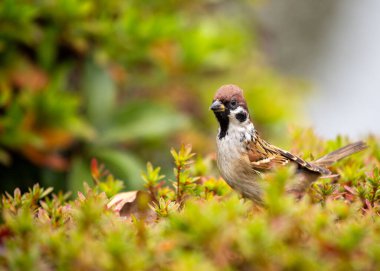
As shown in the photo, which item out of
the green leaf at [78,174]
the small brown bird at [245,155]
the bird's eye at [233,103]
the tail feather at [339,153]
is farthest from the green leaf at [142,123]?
the tail feather at [339,153]

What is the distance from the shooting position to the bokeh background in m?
4.70

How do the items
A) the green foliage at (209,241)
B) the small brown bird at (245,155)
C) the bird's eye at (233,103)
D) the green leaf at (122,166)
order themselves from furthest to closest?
the green leaf at (122,166), the bird's eye at (233,103), the small brown bird at (245,155), the green foliage at (209,241)

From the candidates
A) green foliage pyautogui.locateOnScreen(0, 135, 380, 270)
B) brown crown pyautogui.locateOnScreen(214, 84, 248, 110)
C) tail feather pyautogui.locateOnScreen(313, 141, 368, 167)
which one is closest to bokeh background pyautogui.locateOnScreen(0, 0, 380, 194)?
tail feather pyautogui.locateOnScreen(313, 141, 368, 167)

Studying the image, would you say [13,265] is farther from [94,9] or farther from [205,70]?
[205,70]

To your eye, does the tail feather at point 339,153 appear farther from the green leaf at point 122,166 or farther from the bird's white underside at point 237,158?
the green leaf at point 122,166

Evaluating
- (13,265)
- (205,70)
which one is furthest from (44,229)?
(205,70)

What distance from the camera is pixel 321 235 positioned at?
1846 millimetres

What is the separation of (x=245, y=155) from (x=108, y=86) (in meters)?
2.38

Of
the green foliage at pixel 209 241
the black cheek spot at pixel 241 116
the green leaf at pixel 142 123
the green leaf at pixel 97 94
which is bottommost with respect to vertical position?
the green foliage at pixel 209 241

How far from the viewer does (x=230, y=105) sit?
3.12 metres

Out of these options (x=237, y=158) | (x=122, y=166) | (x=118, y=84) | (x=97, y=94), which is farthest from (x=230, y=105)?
(x=118, y=84)

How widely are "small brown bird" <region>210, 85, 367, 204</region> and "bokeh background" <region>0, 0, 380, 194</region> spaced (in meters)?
0.67

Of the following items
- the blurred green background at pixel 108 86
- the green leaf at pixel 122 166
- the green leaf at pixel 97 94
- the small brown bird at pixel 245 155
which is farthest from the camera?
the green leaf at pixel 97 94

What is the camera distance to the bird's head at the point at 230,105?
10.1 feet
